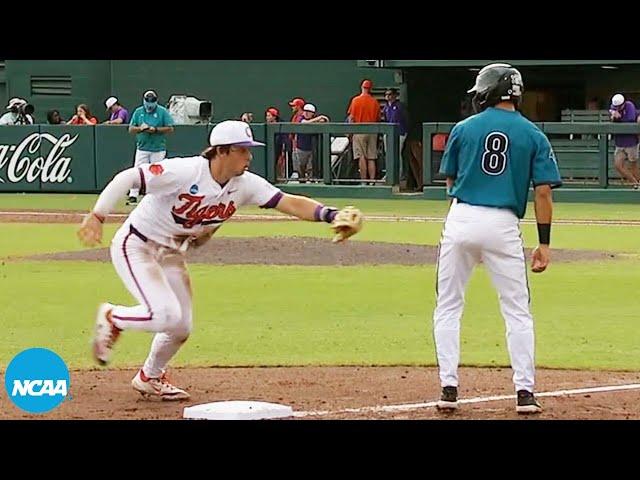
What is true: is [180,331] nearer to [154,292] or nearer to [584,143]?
[154,292]

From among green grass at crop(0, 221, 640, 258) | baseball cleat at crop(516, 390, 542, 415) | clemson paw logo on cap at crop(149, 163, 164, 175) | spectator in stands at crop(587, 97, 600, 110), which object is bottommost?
green grass at crop(0, 221, 640, 258)

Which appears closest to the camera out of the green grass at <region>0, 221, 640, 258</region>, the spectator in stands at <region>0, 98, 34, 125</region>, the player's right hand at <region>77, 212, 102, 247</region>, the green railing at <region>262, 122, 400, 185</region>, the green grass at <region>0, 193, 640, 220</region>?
the player's right hand at <region>77, 212, 102, 247</region>

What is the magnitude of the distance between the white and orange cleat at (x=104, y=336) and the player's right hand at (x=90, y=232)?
525 millimetres

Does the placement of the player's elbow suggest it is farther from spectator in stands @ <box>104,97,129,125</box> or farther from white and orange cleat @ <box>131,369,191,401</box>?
spectator in stands @ <box>104,97,129,125</box>

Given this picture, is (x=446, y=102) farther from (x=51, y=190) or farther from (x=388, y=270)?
(x=388, y=270)

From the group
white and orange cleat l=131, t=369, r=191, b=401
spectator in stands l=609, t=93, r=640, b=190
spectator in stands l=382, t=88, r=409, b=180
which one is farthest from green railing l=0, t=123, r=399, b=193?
white and orange cleat l=131, t=369, r=191, b=401

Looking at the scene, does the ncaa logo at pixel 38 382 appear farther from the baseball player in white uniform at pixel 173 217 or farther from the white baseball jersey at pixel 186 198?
the white baseball jersey at pixel 186 198

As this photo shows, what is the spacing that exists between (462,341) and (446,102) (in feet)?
66.8

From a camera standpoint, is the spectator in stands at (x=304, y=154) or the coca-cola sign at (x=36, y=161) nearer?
the spectator in stands at (x=304, y=154)

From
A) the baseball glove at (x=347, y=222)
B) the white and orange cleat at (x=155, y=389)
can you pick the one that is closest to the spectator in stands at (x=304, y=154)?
the white and orange cleat at (x=155, y=389)

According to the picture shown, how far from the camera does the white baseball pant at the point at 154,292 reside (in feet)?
27.5

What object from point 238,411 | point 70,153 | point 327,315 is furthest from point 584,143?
point 238,411

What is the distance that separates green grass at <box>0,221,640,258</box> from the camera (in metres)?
18.3

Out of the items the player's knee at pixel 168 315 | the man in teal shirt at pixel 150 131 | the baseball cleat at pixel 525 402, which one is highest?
the man in teal shirt at pixel 150 131
